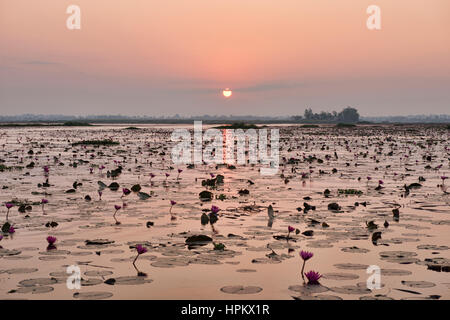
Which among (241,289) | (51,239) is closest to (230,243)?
(241,289)

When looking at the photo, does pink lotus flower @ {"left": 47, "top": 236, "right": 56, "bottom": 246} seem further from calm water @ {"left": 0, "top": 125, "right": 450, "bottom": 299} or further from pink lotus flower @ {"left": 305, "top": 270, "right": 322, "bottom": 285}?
pink lotus flower @ {"left": 305, "top": 270, "right": 322, "bottom": 285}

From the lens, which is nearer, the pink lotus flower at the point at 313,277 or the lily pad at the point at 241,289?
the lily pad at the point at 241,289

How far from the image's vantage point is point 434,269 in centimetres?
698

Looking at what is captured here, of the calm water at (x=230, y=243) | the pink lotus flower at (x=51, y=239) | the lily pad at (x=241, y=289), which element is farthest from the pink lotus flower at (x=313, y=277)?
the pink lotus flower at (x=51, y=239)

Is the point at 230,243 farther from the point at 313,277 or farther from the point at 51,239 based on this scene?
the point at 51,239

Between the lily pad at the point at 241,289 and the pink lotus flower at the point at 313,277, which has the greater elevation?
the pink lotus flower at the point at 313,277

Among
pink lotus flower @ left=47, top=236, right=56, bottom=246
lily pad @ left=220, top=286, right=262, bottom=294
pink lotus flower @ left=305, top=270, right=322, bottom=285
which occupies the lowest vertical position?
lily pad @ left=220, top=286, right=262, bottom=294

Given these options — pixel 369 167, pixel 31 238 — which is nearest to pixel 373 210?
pixel 31 238

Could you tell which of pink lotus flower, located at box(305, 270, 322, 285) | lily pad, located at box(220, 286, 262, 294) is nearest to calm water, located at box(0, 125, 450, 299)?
lily pad, located at box(220, 286, 262, 294)

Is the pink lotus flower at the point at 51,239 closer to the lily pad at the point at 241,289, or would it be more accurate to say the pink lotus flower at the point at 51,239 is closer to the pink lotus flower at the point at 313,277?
the lily pad at the point at 241,289

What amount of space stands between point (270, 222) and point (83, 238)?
4.04 meters

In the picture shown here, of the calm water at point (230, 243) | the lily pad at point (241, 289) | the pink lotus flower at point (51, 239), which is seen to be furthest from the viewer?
the pink lotus flower at point (51, 239)

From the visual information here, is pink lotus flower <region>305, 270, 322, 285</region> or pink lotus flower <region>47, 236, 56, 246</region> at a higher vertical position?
pink lotus flower <region>47, 236, 56, 246</region>

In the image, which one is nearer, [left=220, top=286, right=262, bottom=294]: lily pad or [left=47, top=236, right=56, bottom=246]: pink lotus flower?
[left=220, top=286, right=262, bottom=294]: lily pad
